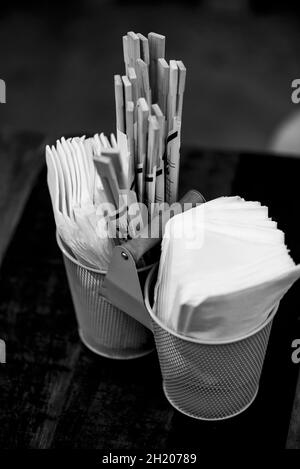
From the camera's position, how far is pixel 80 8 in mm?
3395

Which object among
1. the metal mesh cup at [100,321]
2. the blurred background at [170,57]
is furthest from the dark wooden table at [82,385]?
the blurred background at [170,57]

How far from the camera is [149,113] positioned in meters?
0.82

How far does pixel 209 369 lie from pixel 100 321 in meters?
0.19

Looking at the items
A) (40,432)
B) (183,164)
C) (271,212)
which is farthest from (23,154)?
(40,432)

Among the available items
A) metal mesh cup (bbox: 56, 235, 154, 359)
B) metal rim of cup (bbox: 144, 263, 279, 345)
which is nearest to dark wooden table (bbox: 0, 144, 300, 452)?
metal mesh cup (bbox: 56, 235, 154, 359)

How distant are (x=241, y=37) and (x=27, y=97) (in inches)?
39.4

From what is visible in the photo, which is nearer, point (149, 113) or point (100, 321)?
point (149, 113)

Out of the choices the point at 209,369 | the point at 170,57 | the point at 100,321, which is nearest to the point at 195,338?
the point at 209,369

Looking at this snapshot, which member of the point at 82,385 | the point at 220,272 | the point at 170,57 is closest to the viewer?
the point at 220,272

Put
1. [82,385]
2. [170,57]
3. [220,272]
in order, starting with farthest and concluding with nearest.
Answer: [170,57]
[82,385]
[220,272]

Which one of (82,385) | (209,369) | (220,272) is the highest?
(220,272)

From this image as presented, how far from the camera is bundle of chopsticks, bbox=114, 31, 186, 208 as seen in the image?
830 mm

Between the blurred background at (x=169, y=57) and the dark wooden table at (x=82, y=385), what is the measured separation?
1.41 metres

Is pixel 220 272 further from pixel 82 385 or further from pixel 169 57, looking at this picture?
pixel 169 57
